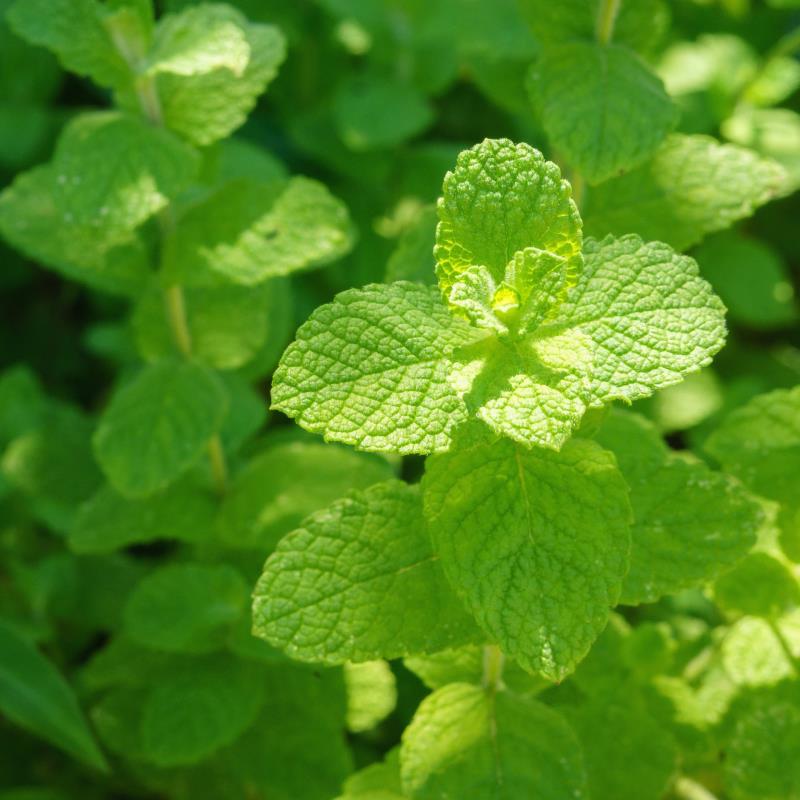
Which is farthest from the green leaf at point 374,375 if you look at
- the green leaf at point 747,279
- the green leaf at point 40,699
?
the green leaf at point 747,279

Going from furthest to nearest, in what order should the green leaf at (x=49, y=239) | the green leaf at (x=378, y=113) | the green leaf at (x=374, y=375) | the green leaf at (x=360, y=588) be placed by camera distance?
the green leaf at (x=378, y=113)
the green leaf at (x=49, y=239)
the green leaf at (x=360, y=588)
the green leaf at (x=374, y=375)

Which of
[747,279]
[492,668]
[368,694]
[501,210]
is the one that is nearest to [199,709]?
[368,694]

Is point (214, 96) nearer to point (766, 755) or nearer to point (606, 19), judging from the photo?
point (606, 19)

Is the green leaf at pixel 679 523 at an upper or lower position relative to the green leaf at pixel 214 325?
upper

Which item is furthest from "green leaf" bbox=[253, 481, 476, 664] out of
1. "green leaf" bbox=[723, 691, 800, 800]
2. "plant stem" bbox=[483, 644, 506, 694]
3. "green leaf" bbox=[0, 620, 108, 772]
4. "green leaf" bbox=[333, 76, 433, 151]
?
"green leaf" bbox=[333, 76, 433, 151]

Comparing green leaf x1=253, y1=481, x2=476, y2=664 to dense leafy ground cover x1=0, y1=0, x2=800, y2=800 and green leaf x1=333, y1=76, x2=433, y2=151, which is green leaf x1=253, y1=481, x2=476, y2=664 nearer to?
dense leafy ground cover x1=0, y1=0, x2=800, y2=800

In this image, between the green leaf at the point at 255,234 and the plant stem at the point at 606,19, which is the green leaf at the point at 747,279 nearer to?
the plant stem at the point at 606,19
